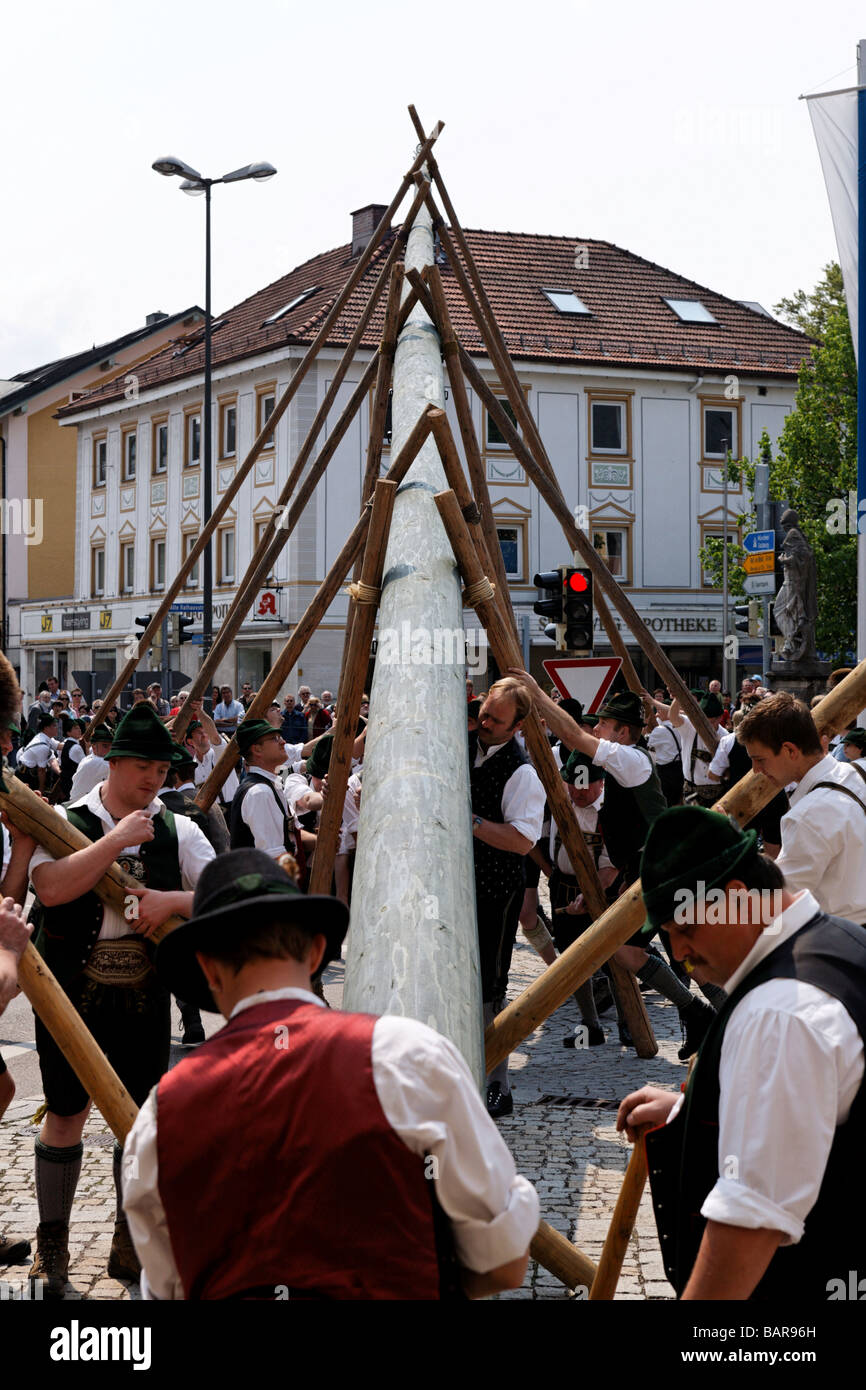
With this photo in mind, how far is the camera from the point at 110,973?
4.74m

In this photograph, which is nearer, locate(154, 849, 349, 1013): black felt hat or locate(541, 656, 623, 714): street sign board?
locate(154, 849, 349, 1013): black felt hat

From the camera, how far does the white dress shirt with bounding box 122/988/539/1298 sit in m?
2.13

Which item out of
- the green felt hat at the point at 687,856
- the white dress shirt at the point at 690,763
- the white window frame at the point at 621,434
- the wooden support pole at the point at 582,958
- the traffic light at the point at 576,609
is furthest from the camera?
the white window frame at the point at 621,434

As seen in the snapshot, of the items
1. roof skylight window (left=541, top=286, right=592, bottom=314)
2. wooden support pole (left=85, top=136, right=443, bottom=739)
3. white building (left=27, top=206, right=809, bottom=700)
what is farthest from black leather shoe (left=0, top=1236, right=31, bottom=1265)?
roof skylight window (left=541, top=286, right=592, bottom=314)

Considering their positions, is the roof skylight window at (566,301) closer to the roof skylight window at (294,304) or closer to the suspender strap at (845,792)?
the roof skylight window at (294,304)

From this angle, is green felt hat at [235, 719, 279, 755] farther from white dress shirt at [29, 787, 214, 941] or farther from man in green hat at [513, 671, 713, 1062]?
white dress shirt at [29, 787, 214, 941]

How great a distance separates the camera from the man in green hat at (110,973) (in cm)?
462

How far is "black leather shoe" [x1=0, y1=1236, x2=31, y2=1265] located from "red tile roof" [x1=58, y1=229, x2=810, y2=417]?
3267 cm

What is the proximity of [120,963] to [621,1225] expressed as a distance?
1881mm

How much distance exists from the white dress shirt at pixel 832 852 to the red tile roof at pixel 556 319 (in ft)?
107

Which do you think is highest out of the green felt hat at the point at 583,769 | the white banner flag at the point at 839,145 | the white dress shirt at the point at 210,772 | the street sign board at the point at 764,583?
the white banner flag at the point at 839,145

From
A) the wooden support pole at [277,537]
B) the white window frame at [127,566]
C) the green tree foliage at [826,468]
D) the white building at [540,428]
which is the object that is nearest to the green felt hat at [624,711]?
the wooden support pole at [277,537]

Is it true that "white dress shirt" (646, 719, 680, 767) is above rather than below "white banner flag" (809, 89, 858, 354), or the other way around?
below

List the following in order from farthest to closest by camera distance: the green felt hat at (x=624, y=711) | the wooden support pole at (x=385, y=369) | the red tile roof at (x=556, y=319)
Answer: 1. the red tile roof at (x=556, y=319)
2. the wooden support pole at (x=385, y=369)
3. the green felt hat at (x=624, y=711)
